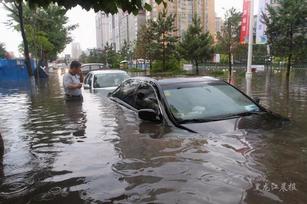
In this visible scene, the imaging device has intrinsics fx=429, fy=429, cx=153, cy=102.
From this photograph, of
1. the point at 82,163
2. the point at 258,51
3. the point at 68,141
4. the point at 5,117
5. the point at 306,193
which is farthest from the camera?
the point at 258,51

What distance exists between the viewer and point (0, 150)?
627cm

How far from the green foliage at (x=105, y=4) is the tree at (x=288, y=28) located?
17.9 metres

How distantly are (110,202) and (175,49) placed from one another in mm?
37925

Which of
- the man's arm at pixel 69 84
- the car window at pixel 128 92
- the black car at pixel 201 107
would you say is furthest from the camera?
the man's arm at pixel 69 84

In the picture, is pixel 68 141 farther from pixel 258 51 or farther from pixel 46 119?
pixel 258 51

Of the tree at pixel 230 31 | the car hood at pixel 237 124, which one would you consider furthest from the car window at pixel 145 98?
the tree at pixel 230 31

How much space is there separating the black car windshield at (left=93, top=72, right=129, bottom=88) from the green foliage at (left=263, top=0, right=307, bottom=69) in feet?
36.1

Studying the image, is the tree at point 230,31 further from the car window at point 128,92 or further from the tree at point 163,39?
the car window at point 128,92

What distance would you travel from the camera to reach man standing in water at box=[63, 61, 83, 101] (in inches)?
400

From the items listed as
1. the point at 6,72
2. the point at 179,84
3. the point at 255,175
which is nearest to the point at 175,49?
the point at 6,72

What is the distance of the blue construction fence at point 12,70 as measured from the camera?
33375 millimetres

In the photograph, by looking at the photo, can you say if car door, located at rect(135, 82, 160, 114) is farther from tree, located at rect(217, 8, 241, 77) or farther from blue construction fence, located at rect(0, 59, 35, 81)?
tree, located at rect(217, 8, 241, 77)

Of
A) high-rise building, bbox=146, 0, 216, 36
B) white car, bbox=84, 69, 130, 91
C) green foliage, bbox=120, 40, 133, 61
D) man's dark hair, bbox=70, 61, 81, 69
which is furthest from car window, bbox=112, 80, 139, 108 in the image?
green foliage, bbox=120, 40, 133, 61

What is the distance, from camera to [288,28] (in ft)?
72.0
